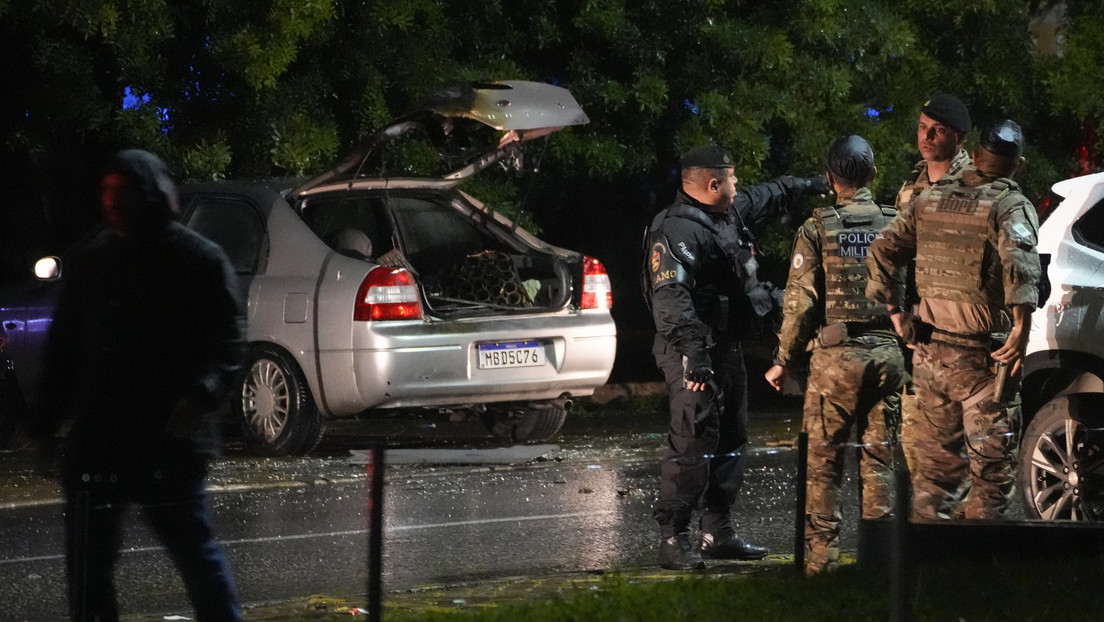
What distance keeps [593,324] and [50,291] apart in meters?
3.42

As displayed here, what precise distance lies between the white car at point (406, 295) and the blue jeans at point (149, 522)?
5.21 metres

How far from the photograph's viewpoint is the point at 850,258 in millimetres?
7547

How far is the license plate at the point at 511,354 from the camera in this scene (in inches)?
428

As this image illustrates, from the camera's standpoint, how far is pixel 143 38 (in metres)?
12.5

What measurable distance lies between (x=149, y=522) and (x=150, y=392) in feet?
1.28

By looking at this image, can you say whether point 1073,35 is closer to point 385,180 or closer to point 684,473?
point 385,180

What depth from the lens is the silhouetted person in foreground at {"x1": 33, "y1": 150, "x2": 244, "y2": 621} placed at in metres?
5.37

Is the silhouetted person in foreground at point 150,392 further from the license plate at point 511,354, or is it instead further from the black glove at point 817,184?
the license plate at point 511,354

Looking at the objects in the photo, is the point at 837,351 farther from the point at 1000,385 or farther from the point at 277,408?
the point at 277,408

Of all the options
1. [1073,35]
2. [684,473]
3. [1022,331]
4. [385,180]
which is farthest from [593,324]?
[1073,35]

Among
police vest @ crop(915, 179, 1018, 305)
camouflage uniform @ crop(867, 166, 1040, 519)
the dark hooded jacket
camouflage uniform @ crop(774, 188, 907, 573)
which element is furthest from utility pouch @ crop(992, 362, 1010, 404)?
the dark hooded jacket

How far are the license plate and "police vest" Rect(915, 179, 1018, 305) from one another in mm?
A: 4154

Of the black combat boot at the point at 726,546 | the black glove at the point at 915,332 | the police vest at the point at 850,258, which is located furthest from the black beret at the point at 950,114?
the black combat boot at the point at 726,546

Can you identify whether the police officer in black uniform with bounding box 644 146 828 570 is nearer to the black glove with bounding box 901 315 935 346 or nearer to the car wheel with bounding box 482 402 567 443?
the black glove with bounding box 901 315 935 346
